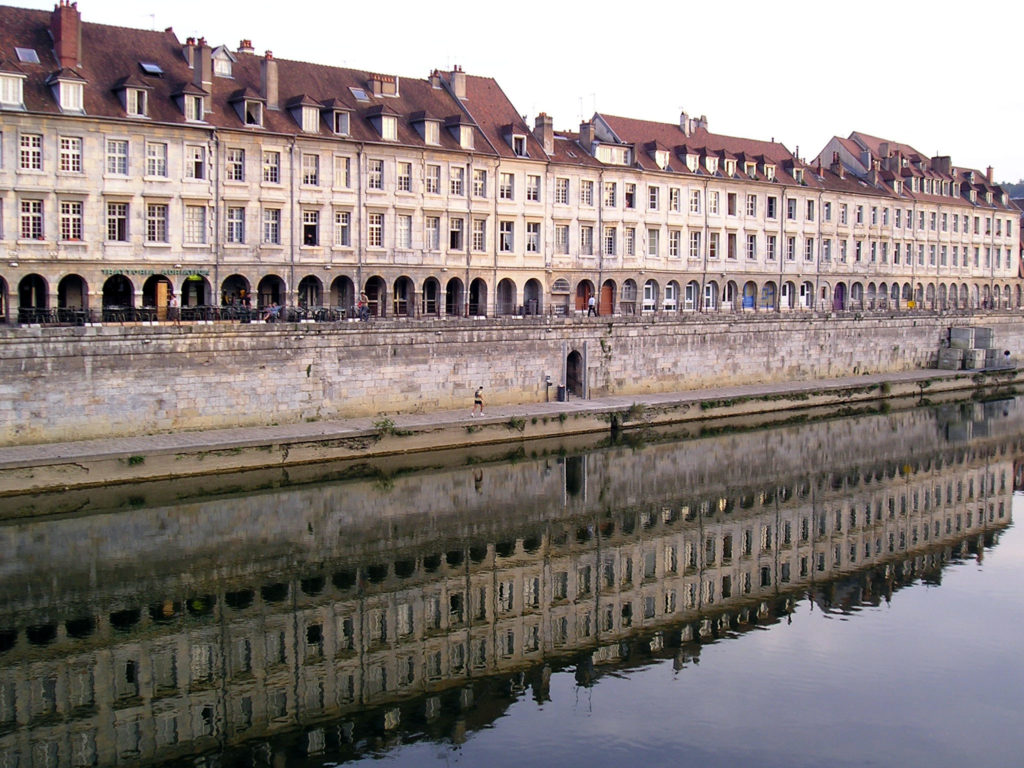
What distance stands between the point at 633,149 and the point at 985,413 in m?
19.5

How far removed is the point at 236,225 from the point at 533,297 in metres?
14.6

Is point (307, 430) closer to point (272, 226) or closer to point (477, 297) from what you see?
point (272, 226)

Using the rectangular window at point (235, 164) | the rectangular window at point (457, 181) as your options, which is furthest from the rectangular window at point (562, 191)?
the rectangular window at point (235, 164)

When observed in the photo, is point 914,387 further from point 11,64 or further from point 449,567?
point 11,64

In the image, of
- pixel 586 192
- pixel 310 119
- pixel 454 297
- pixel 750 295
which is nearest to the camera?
pixel 310 119

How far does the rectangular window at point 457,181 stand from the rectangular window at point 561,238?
19.1ft

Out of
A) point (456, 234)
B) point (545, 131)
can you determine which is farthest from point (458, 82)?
point (456, 234)

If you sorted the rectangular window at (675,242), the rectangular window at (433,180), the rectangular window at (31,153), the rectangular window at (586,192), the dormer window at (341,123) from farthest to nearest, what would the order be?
1. the rectangular window at (675,242)
2. the rectangular window at (586,192)
3. the rectangular window at (433,180)
4. the dormer window at (341,123)
5. the rectangular window at (31,153)

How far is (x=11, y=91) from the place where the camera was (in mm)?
32156

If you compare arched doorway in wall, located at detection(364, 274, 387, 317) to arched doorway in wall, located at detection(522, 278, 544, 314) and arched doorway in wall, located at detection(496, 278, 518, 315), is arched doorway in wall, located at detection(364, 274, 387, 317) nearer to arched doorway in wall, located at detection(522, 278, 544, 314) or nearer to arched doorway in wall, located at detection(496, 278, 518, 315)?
arched doorway in wall, located at detection(496, 278, 518, 315)

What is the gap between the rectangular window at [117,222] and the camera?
112 ft

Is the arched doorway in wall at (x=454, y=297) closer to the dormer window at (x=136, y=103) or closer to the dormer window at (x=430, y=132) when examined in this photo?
the dormer window at (x=430, y=132)

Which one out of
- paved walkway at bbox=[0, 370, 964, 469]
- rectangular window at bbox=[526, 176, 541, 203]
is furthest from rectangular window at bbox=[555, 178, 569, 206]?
paved walkway at bbox=[0, 370, 964, 469]

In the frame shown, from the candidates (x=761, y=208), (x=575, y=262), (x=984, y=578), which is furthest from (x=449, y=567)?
(x=761, y=208)
